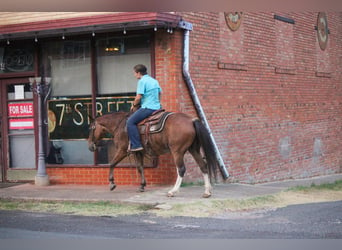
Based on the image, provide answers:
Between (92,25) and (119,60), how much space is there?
119 cm

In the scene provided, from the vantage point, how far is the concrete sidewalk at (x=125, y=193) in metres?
9.27

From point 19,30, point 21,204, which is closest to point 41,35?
point 19,30

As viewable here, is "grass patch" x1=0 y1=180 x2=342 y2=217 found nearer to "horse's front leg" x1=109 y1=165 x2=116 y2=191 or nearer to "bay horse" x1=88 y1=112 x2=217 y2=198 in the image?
"bay horse" x1=88 y1=112 x2=217 y2=198

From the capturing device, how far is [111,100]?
11.2 m

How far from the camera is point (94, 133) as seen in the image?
1049 centimetres

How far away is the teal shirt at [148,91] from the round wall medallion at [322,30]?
9190 millimetres

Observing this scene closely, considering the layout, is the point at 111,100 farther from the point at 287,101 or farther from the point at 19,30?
the point at 287,101

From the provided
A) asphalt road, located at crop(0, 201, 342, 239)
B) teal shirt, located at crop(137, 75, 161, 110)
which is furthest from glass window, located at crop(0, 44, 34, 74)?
asphalt road, located at crop(0, 201, 342, 239)

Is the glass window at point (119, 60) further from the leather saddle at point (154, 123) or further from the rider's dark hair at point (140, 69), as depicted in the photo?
the leather saddle at point (154, 123)

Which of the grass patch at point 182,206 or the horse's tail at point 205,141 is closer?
the grass patch at point 182,206

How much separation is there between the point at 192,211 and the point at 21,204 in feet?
11.0

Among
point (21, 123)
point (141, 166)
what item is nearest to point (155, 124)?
point (141, 166)

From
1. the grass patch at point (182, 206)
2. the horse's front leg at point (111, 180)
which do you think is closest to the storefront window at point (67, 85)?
the horse's front leg at point (111, 180)

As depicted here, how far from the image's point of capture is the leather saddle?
9.59m
